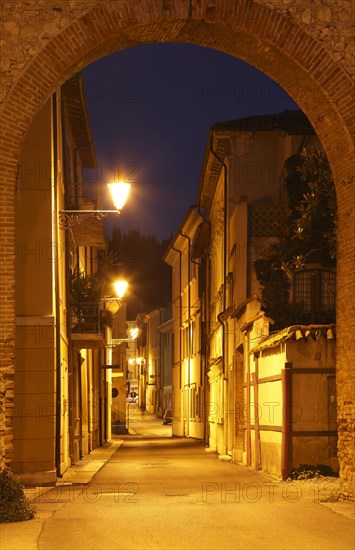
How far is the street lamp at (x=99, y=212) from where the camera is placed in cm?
1883

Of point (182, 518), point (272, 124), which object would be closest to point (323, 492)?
point (182, 518)

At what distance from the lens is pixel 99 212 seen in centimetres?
2033

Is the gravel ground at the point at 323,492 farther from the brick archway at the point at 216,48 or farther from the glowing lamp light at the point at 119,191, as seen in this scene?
the glowing lamp light at the point at 119,191

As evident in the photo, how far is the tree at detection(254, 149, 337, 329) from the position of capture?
19.6 meters

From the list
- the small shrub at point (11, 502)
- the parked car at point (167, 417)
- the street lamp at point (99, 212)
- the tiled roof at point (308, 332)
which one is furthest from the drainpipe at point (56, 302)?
the parked car at point (167, 417)

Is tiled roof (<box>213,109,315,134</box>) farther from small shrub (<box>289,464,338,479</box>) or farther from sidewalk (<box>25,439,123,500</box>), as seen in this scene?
small shrub (<box>289,464,338,479</box>)

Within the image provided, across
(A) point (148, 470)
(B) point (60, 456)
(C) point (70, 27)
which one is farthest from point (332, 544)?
(A) point (148, 470)

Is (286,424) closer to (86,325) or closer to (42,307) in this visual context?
(42,307)

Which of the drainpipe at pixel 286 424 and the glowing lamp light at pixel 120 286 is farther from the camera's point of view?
the glowing lamp light at pixel 120 286

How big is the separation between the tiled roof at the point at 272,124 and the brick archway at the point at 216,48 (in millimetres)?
13113

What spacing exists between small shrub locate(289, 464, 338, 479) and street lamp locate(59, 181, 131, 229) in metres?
5.99

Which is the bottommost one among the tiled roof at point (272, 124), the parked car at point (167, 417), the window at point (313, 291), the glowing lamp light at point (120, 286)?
the parked car at point (167, 417)

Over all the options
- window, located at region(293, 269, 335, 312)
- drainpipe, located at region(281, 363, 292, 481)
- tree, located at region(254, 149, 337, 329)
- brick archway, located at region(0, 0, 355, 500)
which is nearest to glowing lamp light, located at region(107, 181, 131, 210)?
tree, located at region(254, 149, 337, 329)

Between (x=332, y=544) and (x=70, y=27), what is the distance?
7.47 m
